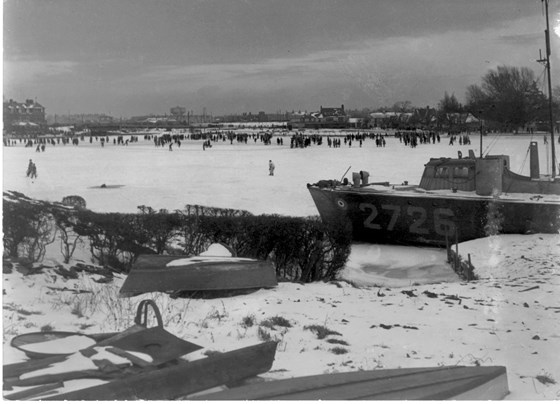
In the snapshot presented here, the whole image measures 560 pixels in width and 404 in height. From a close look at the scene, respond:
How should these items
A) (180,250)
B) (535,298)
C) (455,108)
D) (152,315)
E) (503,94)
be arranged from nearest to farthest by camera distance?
(152,315)
(535,298)
(180,250)
(503,94)
(455,108)

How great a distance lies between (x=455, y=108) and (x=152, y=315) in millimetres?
62354

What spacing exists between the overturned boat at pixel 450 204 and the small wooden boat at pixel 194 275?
655cm

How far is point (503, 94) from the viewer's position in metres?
30.1

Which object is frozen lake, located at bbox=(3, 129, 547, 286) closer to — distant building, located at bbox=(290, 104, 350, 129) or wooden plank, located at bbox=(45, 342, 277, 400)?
wooden plank, located at bbox=(45, 342, 277, 400)

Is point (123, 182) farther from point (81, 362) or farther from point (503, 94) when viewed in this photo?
point (81, 362)

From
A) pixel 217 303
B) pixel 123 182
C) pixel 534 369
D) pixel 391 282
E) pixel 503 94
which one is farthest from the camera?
pixel 503 94

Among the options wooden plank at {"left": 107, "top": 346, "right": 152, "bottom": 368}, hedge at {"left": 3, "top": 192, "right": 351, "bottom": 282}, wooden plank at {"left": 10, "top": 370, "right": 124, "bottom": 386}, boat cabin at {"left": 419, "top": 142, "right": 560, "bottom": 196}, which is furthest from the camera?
boat cabin at {"left": 419, "top": 142, "right": 560, "bottom": 196}

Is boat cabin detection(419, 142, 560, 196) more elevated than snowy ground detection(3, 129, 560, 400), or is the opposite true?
boat cabin detection(419, 142, 560, 196)

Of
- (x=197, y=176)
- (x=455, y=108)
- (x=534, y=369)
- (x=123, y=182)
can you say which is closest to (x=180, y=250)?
(x=534, y=369)

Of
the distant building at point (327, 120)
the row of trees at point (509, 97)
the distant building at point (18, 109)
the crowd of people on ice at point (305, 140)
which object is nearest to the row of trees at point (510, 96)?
A: the row of trees at point (509, 97)

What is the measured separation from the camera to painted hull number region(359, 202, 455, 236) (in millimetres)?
16703

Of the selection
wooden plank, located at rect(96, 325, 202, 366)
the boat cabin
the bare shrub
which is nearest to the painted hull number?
the boat cabin

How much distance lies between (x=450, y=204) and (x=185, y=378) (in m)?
13.1

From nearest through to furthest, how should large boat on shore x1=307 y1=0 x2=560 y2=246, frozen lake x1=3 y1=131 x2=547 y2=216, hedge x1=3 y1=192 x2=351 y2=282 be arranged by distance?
hedge x1=3 y1=192 x2=351 y2=282
large boat on shore x1=307 y1=0 x2=560 y2=246
frozen lake x1=3 y1=131 x2=547 y2=216
